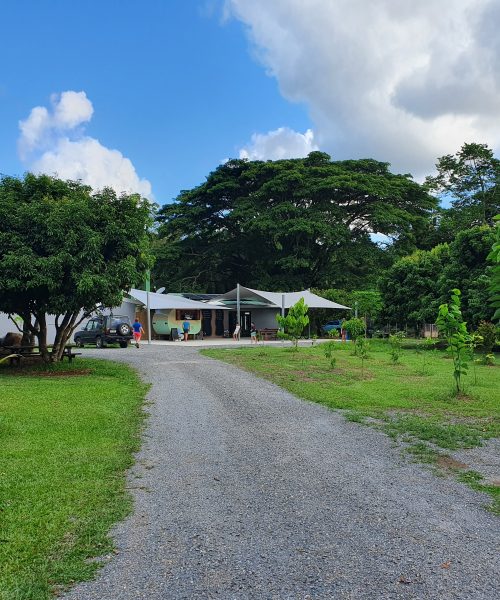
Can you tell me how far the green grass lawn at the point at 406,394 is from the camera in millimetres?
7113

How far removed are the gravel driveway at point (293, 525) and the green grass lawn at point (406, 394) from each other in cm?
77

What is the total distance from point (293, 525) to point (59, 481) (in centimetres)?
236

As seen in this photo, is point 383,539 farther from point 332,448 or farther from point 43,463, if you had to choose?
point 43,463

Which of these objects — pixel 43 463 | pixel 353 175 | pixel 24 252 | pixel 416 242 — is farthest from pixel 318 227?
pixel 43 463

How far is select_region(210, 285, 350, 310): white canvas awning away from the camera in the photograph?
33781 mm

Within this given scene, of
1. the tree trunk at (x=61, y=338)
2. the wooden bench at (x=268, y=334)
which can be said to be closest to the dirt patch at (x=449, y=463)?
the tree trunk at (x=61, y=338)

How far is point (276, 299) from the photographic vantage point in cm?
3412

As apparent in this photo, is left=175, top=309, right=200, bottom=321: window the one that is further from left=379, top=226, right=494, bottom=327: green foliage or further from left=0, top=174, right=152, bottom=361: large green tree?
left=0, top=174, right=152, bottom=361: large green tree

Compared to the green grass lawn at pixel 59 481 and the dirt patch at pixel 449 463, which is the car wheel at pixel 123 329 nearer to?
the green grass lawn at pixel 59 481

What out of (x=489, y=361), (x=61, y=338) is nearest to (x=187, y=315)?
(x=61, y=338)

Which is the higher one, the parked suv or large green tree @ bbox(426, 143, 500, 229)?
large green tree @ bbox(426, 143, 500, 229)

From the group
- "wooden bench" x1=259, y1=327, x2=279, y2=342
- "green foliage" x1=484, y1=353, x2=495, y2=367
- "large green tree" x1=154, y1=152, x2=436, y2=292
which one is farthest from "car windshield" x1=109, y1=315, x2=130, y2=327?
"green foliage" x1=484, y1=353, x2=495, y2=367

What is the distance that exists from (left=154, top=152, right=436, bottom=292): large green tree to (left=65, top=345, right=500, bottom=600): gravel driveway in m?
31.3

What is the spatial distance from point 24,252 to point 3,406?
4915 millimetres
